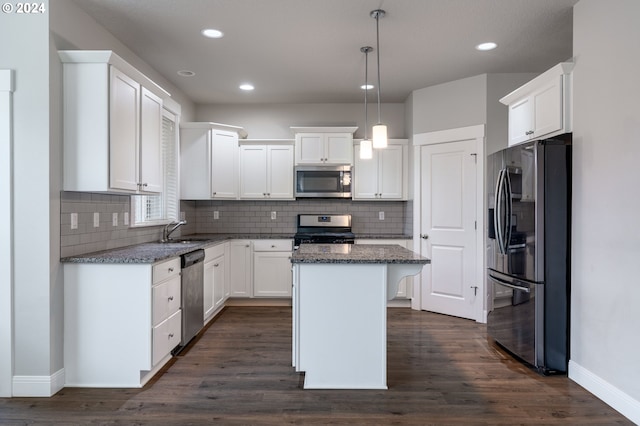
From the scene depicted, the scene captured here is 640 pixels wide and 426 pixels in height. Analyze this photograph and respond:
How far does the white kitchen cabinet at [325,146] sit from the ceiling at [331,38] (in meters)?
0.63

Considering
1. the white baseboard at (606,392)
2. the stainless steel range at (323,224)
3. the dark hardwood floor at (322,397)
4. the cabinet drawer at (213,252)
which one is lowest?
the dark hardwood floor at (322,397)

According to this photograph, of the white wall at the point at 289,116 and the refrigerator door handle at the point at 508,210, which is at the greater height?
the white wall at the point at 289,116

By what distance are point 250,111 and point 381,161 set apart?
1.98 metres

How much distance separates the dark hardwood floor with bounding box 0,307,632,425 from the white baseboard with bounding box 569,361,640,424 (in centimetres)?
5

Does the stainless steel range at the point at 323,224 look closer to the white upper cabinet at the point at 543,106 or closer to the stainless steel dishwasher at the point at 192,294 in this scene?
the stainless steel dishwasher at the point at 192,294

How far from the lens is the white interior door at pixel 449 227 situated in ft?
14.5

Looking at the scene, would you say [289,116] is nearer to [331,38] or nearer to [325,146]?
[325,146]

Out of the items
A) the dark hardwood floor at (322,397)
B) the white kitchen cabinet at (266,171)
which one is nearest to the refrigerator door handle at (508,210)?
the dark hardwood floor at (322,397)

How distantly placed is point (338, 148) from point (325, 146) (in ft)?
0.57

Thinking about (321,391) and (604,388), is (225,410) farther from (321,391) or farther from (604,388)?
(604,388)

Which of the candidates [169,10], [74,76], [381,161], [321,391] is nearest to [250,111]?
[381,161]

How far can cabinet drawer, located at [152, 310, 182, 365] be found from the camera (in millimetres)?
2830

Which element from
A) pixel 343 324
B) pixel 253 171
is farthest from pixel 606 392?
pixel 253 171

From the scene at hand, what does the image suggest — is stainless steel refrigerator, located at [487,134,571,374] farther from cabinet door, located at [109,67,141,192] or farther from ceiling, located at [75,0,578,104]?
cabinet door, located at [109,67,141,192]
